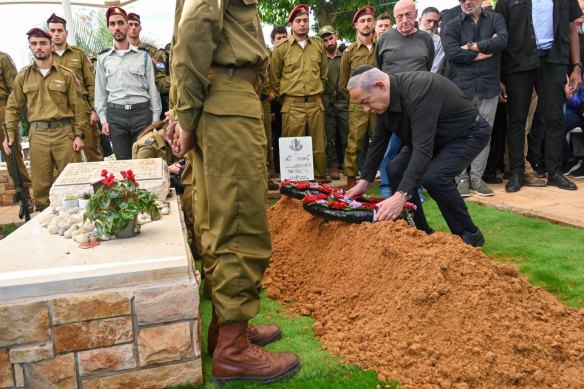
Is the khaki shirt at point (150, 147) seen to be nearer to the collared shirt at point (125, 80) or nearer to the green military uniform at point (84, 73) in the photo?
the collared shirt at point (125, 80)

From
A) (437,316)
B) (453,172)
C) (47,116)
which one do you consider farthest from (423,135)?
(47,116)

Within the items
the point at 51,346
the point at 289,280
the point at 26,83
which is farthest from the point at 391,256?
the point at 26,83

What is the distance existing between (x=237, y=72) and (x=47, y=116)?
4243 millimetres

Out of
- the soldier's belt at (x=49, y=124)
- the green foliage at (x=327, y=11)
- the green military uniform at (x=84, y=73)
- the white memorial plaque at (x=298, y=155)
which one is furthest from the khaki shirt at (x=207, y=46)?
the green foliage at (x=327, y=11)

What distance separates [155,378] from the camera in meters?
2.16

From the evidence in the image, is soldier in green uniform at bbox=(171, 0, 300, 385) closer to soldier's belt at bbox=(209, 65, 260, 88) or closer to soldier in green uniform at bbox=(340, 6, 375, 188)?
soldier's belt at bbox=(209, 65, 260, 88)

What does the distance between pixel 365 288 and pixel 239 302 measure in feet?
3.15

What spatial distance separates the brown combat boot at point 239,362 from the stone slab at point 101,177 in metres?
1.97

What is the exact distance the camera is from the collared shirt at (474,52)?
527cm

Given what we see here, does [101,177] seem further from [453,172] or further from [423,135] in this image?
[453,172]

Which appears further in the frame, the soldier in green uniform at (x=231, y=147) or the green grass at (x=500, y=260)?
the green grass at (x=500, y=260)

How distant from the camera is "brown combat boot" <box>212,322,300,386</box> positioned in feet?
7.04

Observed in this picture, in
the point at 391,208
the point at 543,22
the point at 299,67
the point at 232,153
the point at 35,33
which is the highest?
the point at 35,33

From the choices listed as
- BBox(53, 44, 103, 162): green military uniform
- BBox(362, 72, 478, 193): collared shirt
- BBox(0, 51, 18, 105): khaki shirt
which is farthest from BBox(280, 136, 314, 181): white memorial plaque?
BBox(0, 51, 18, 105): khaki shirt
